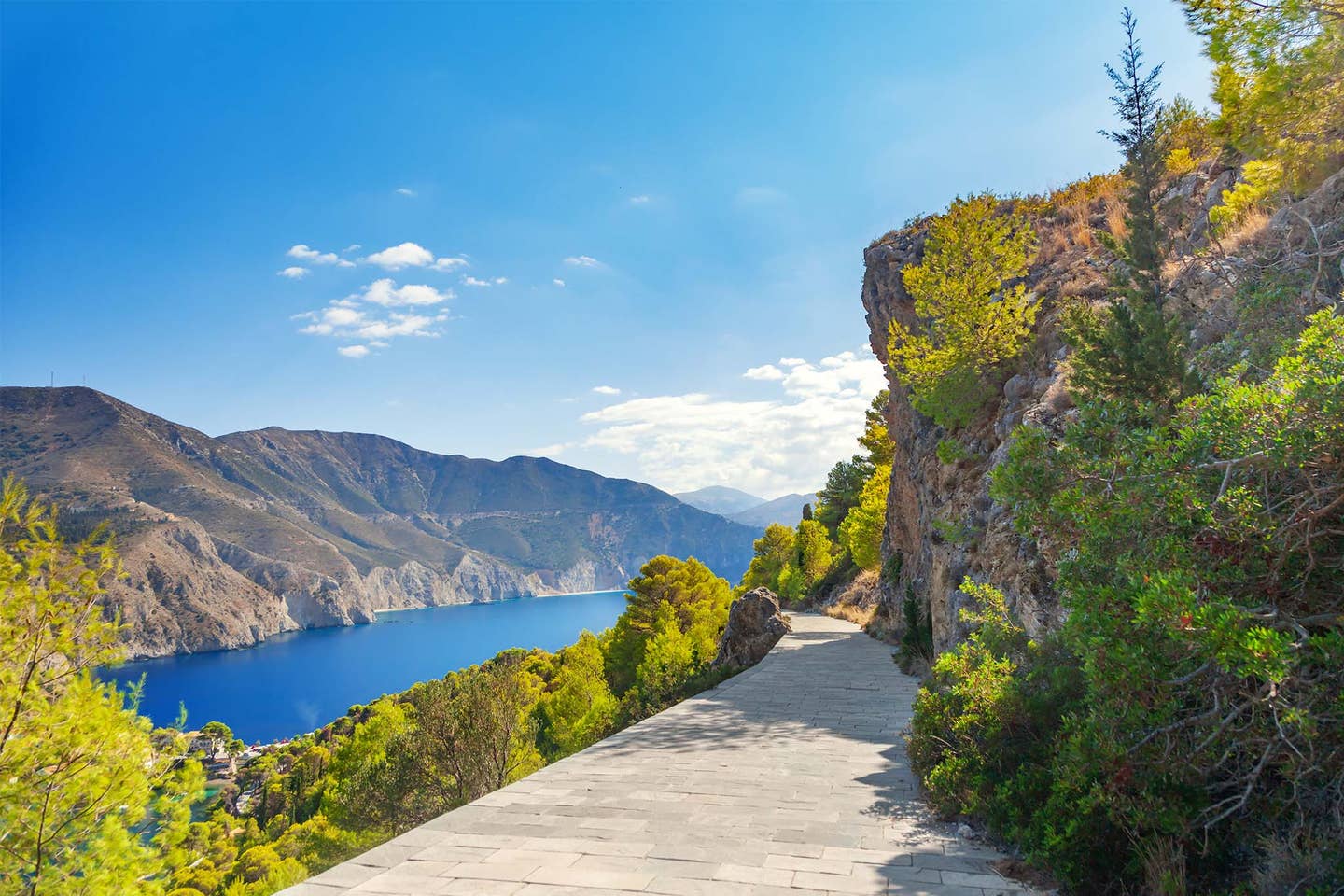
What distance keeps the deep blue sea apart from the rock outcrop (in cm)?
7269

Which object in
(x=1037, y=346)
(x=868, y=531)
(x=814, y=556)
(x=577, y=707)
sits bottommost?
(x=577, y=707)

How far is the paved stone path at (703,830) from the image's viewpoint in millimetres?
3844

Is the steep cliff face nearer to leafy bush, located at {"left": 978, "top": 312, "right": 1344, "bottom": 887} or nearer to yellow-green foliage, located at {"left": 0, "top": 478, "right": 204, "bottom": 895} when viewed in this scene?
leafy bush, located at {"left": 978, "top": 312, "right": 1344, "bottom": 887}

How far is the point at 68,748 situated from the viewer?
4.28 m

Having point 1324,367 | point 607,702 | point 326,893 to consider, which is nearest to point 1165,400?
point 1324,367

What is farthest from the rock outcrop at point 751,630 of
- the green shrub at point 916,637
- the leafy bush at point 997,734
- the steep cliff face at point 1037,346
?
the leafy bush at point 997,734

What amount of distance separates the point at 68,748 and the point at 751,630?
1501 centimetres

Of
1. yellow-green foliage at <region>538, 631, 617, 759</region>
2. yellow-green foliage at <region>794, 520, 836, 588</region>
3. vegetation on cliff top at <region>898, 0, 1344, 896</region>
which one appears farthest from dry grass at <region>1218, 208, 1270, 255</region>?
yellow-green foliage at <region>794, 520, 836, 588</region>

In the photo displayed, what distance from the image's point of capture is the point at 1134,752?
3.31m

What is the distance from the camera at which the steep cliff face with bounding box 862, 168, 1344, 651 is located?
25.9ft

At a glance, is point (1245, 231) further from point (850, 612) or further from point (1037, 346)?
point (850, 612)

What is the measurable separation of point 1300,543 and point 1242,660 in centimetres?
77

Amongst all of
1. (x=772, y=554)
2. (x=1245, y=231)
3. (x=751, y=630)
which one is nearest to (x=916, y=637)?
(x=751, y=630)

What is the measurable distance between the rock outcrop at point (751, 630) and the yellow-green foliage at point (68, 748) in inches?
541
